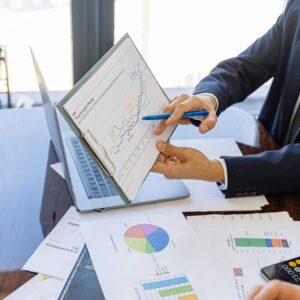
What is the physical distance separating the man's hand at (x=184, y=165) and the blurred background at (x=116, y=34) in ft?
3.31

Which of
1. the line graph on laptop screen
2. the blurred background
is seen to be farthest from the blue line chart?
the blurred background

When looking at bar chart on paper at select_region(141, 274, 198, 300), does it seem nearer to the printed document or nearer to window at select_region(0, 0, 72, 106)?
the printed document

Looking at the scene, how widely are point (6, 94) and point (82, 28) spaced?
0.49 meters

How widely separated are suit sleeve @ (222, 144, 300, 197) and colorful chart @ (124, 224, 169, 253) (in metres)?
0.21

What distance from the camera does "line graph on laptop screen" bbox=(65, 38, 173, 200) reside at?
0.67m

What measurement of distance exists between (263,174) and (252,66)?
54 centimetres

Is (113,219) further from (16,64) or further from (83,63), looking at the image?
(16,64)

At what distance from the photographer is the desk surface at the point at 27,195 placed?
735mm

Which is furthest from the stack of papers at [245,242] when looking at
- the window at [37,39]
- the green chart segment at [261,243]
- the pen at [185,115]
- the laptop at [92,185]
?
the window at [37,39]

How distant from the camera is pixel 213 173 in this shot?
908 mm

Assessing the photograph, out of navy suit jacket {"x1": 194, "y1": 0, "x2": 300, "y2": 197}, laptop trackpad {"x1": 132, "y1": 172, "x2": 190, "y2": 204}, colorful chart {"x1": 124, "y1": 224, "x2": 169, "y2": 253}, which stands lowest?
colorful chart {"x1": 124, "y1": 224, "x2": 169, "y2": 253}

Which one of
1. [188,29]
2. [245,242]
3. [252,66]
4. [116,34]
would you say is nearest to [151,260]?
[245,242]

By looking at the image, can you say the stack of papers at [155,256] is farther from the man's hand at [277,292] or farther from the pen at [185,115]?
the pen at [185,115]

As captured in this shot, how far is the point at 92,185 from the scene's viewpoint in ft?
2.89
